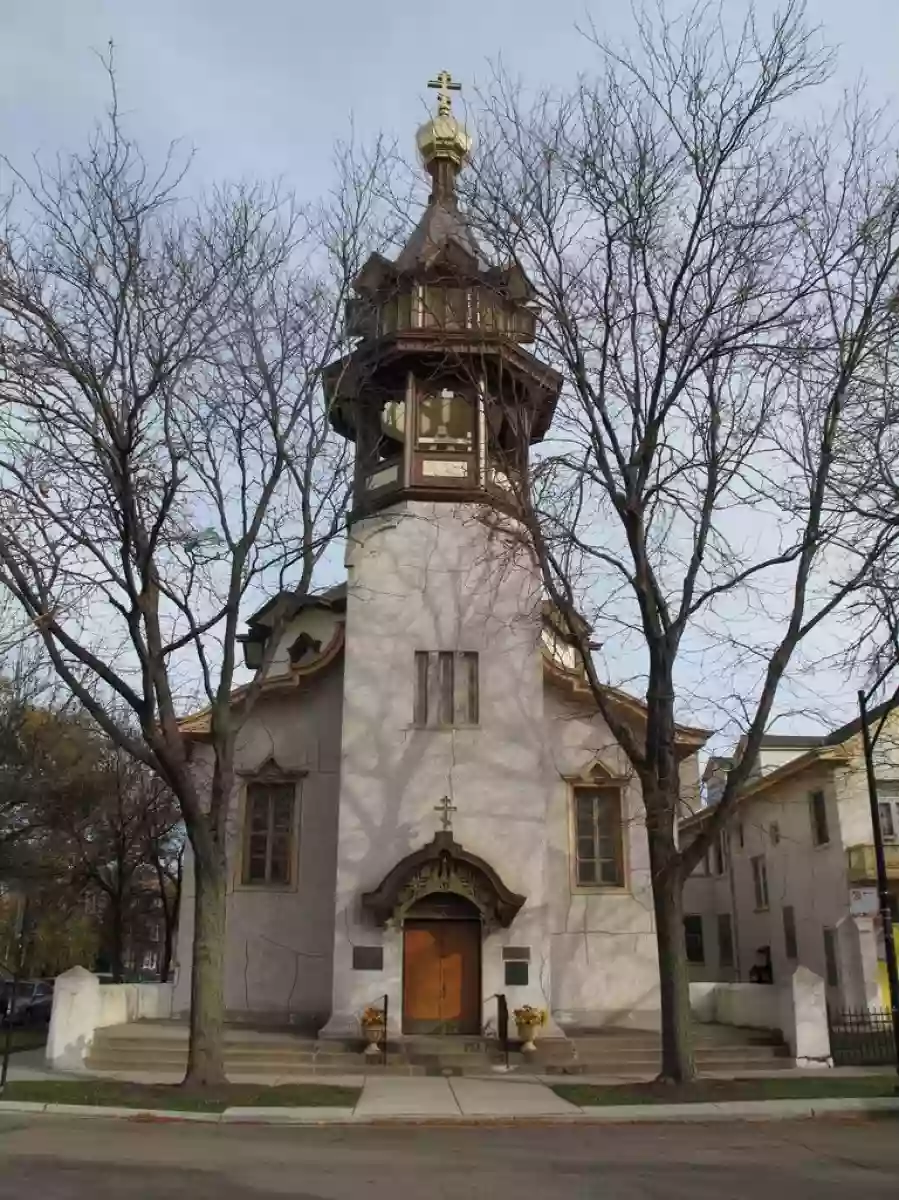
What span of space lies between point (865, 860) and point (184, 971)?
1791 centimetres

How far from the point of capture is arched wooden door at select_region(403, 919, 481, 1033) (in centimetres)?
1830

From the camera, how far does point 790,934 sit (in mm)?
31469

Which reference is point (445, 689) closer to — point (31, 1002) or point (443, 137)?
point (443, 137)

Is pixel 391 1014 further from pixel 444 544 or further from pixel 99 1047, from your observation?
pixel 444 544

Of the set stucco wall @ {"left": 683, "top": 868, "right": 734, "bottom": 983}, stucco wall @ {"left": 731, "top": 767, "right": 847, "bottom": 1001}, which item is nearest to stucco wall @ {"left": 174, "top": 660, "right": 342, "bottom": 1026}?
stucco wall @ {"left": 731, "top": 767, "right": 847, "bottom": 1001}

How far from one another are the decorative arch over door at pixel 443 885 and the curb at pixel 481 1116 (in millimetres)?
5697

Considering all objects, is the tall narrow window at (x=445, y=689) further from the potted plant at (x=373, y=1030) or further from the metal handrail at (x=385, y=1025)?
the potted plant at (x=373, y=1030)

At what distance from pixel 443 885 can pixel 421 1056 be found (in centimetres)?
287

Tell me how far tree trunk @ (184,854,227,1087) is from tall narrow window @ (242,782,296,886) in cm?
701

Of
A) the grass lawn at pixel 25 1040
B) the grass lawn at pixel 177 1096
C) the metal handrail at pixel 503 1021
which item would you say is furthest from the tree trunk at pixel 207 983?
the grass lawn at pixel 25 1040

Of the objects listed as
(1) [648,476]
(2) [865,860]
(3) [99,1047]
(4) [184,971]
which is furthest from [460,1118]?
(2) [865,860]

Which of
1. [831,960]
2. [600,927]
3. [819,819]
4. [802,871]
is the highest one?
[819,819]

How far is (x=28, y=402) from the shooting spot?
13.6 metres

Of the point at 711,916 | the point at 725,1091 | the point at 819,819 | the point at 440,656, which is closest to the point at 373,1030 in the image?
the point at 725,1091
